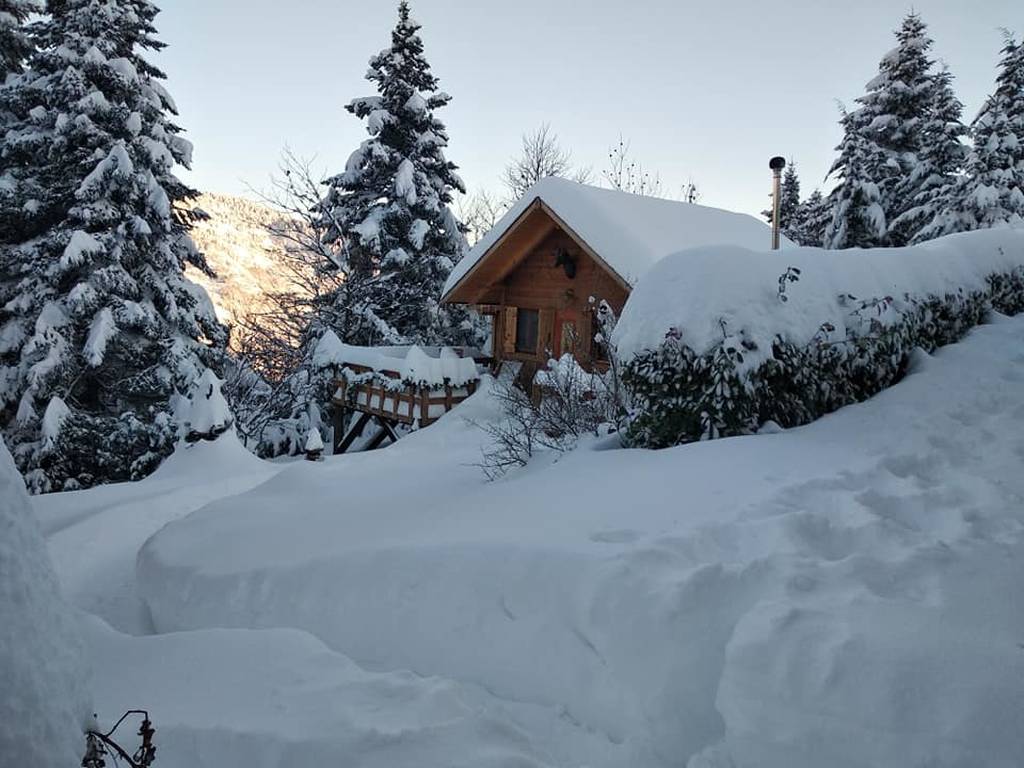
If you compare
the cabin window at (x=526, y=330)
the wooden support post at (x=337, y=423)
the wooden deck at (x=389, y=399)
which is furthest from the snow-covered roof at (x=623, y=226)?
the wooden support post at (x=337, y=423)

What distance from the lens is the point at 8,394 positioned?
13.1 m

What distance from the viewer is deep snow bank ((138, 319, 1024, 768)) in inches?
94.8

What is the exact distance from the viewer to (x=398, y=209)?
64.3ft

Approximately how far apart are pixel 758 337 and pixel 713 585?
9.12 feet

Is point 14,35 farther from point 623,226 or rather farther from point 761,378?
point 761,378

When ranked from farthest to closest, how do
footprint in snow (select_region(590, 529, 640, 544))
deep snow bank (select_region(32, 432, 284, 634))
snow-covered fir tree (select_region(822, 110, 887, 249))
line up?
snow-covered fir tree (select_region(822, 110, 887, 249)) → deep snow bank (select_region(32, 432, 284, 634)) → footprint in snow (select_region(590, 529, 640, 544))

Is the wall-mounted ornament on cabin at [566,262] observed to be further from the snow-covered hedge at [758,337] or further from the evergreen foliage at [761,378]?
the evergreen foliage at [761,378]

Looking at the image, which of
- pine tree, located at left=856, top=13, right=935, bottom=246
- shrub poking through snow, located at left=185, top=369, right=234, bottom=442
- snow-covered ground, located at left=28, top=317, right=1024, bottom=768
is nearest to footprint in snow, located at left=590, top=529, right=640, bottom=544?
snow-covered ground, located at left=28, top=317, right=1024, bottom=768

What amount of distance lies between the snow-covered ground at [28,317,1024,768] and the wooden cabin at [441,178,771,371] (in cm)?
846

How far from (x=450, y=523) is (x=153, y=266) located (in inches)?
519

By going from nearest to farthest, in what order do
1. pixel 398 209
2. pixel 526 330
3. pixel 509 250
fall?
pixel 509 250 < pixel 526 330 < pixel 398 209

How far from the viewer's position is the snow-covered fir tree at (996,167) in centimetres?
1719

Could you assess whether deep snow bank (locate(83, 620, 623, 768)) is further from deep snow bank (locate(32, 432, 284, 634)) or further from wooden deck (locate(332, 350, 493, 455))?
wooden deck (locate(332, 350, 493, 455))

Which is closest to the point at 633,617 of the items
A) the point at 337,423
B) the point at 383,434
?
the point at 383,434
